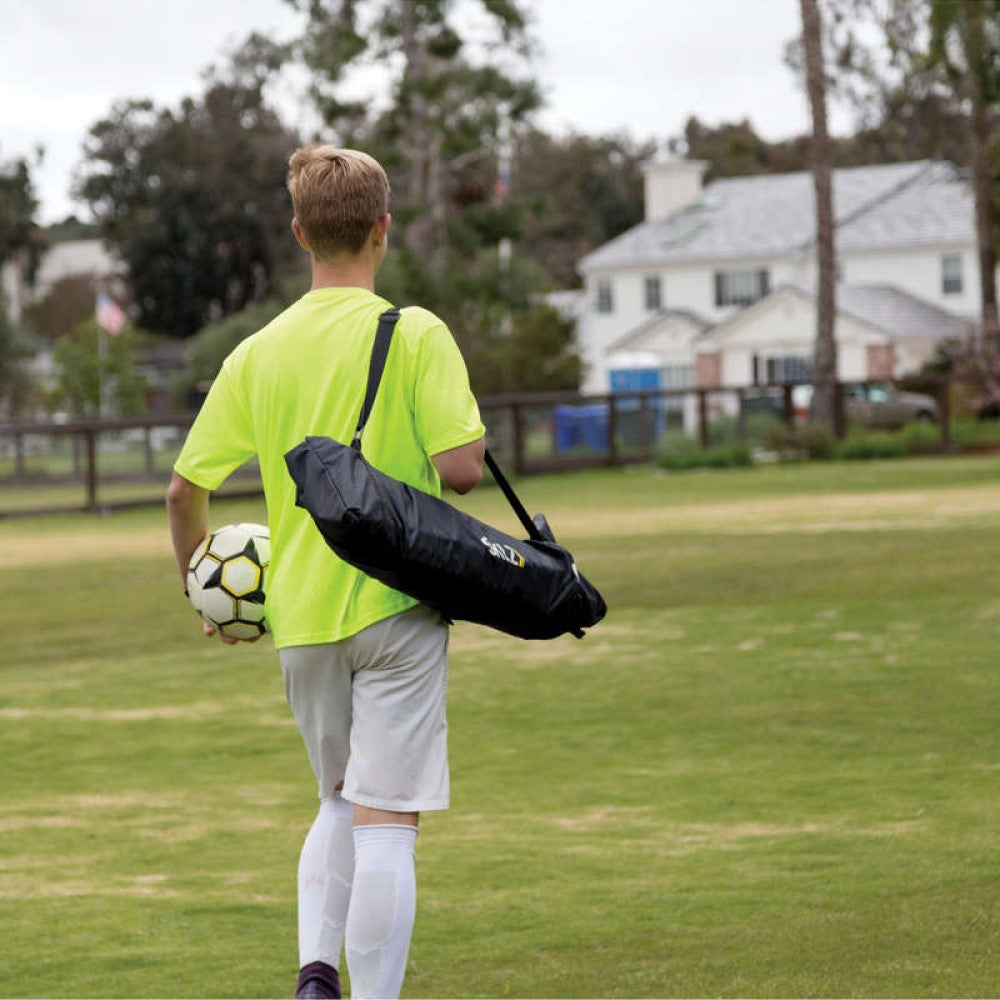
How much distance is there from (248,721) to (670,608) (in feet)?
15.9

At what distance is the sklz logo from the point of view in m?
4.30

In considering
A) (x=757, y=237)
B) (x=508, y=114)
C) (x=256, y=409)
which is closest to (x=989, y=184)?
(x=508, y=114)

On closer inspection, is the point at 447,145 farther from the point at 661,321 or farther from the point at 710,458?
the point at 661,321

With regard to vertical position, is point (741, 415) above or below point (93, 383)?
below

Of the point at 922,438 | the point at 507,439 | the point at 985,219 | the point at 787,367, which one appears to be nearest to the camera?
the point at 507,439

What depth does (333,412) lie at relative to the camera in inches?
173

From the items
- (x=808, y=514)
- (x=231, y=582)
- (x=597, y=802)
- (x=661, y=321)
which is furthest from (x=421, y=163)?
(x=231, y=582)

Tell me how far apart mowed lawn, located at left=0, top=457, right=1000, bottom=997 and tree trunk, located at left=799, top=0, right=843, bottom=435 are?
78.2 ft

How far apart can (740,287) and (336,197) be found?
7428 cm

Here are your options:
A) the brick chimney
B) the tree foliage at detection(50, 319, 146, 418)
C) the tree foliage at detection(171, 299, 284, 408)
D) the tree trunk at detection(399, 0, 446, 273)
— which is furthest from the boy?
the brick chimney

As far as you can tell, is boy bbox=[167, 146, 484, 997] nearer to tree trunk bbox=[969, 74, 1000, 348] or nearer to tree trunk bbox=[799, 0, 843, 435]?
tree trunk bbox=[799, 0, 843, 435]

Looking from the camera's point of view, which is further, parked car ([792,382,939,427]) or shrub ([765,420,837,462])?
parked car ([792,382,939,427])

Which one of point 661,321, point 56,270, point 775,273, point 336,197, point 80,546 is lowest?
point 80,546

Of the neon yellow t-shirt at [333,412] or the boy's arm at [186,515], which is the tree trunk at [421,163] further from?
the neon yellow t-shirt at [333,412]
